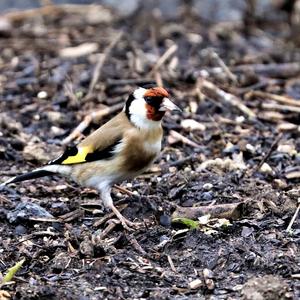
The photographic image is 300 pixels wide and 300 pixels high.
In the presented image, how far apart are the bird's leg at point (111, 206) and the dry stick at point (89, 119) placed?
1264mm

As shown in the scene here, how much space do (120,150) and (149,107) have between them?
334 mm

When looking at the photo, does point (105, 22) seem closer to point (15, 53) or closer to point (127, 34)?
point (127, 34)

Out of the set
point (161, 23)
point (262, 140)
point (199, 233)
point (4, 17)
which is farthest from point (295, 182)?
point (4, 17)

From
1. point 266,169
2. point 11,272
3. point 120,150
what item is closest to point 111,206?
point 120,150

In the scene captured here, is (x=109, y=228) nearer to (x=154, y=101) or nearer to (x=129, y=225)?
(x=129, y=225)

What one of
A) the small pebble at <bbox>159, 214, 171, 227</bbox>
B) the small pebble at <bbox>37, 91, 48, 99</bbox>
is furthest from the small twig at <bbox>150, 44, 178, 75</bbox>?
the small pebble at <bbox>159, 214, 171, 227</bbox>

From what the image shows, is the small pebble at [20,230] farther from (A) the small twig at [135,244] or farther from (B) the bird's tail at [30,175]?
(A) the small twig at [135,244]

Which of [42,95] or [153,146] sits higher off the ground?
[153,146]

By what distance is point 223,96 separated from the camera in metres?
7.22

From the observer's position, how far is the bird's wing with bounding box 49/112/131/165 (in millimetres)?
5223

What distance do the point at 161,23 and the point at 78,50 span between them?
4.29ft

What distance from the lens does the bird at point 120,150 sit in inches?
204

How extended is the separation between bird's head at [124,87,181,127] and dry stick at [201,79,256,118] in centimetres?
187

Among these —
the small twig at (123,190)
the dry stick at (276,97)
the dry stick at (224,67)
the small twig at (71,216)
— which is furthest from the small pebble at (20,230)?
the dry stick at (224,67)
